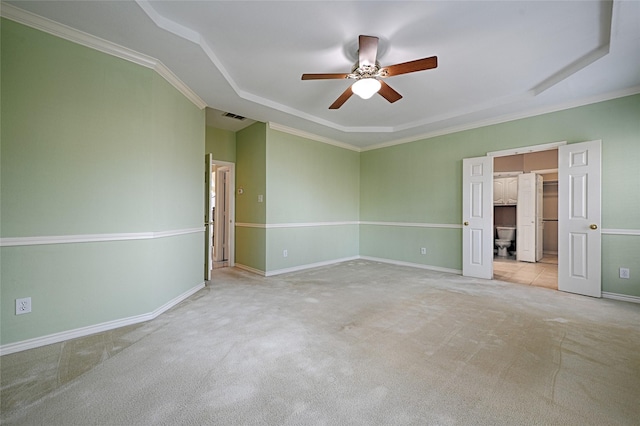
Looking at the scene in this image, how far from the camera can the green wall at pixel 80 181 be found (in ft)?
6.97

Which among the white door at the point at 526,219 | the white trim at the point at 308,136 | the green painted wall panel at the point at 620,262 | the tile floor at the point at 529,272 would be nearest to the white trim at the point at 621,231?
the green painted wall panel at the point at 620,262

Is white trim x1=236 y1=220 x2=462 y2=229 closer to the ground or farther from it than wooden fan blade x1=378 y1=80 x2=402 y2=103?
closer to the ground

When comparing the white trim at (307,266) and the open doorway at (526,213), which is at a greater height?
the open doorway at (526,213)

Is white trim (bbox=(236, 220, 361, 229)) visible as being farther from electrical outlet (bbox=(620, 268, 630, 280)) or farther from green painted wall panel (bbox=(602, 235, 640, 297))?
electrical outlet (bbox=(620, 268, 630, 280))

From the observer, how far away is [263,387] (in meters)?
1.71

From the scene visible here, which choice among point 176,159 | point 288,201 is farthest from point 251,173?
point 176,159

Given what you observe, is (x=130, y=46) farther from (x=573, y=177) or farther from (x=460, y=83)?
(x=573, y=177)

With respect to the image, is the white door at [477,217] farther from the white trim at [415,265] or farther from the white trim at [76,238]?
the white trim at [76,238]

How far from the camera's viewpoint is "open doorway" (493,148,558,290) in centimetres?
616

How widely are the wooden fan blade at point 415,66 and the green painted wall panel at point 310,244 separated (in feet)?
10.5

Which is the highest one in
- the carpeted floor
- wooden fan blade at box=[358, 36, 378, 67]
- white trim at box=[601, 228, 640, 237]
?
wooden fan blade at box=[358, 36, 378, 67]

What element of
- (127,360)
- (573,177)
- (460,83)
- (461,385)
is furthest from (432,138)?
(127,360)

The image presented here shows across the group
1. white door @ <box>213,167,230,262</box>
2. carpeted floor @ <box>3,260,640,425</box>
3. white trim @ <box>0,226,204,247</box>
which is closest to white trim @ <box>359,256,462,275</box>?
carpeted floor @ <box>3,260,640,425</box>

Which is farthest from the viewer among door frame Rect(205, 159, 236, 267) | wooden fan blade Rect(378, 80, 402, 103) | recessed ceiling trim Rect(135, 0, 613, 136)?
door frame Rect(205, 159, 236, 267)
